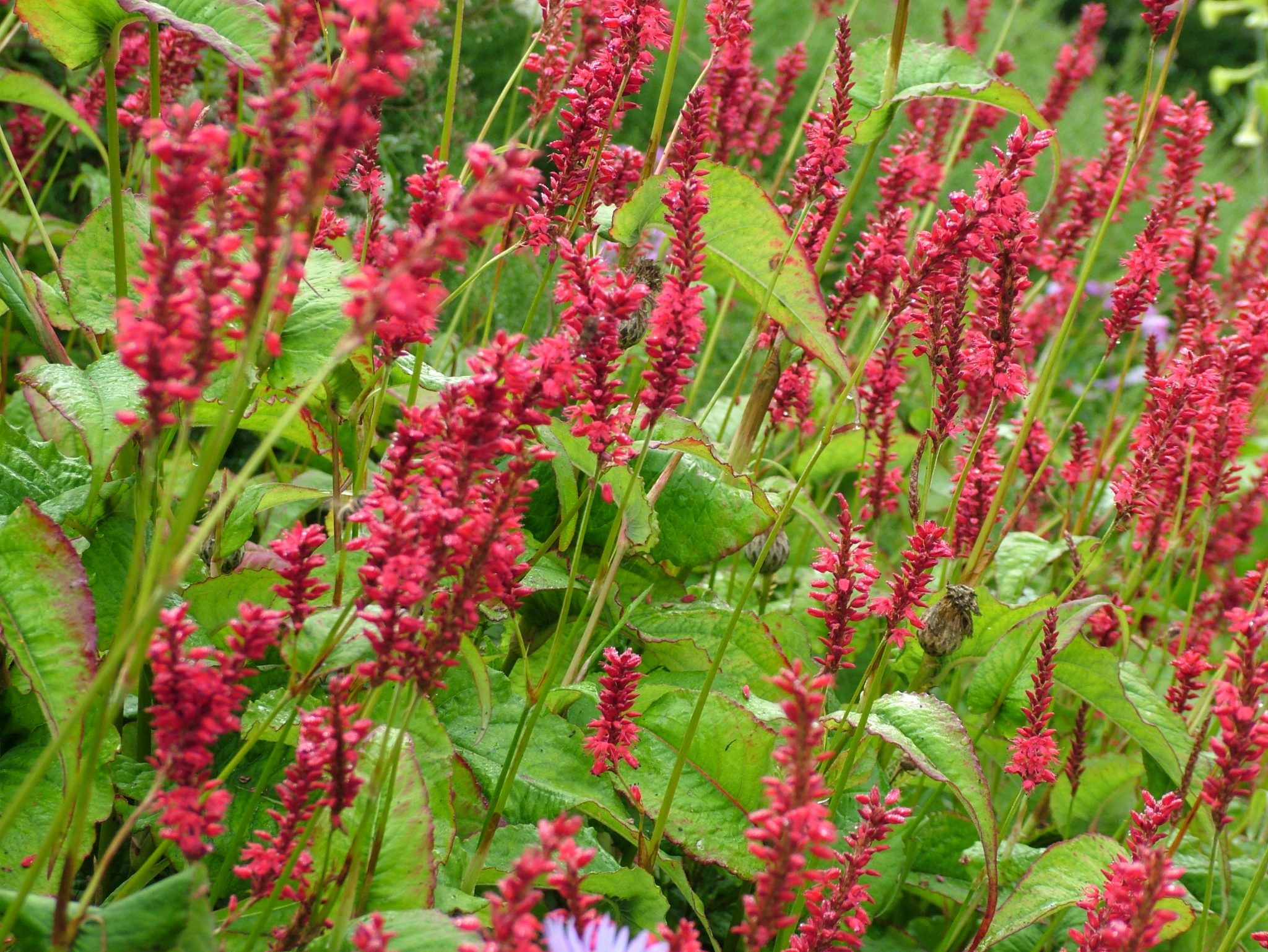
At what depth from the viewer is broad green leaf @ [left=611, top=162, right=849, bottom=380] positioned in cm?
136

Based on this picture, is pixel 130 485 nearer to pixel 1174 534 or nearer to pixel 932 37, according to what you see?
pixel 1174 534

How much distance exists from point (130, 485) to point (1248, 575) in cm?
159

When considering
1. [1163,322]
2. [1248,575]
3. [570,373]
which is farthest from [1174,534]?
[1163,322]

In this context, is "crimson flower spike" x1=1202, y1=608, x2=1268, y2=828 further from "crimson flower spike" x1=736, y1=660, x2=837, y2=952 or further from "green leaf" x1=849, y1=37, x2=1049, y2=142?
"green leaf" x1=849, y1=37, x2=1049, y2=142

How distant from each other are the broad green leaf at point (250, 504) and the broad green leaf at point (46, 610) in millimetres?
302

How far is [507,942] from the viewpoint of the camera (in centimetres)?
71

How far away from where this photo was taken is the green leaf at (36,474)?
1.38 m

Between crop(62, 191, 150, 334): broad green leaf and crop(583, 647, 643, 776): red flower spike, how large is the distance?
0.73 metres

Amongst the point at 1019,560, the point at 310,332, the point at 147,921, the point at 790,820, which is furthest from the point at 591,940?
the point at 1019,560

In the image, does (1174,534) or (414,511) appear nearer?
(414,511)

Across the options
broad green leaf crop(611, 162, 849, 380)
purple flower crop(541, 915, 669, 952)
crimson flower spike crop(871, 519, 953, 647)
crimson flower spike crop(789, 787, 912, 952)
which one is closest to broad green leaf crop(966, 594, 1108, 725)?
crimson flower spike crop(871, 519, 953, 647)

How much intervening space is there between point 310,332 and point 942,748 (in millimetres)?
870

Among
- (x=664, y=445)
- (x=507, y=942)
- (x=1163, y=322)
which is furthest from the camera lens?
(x=1163, y=322)

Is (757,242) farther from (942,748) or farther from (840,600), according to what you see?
(942,748)
